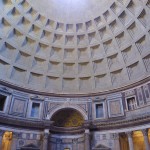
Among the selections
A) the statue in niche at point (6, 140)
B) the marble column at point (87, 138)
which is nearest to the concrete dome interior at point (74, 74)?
the marble column at point (87, 138)

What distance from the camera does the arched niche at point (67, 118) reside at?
2467 cm

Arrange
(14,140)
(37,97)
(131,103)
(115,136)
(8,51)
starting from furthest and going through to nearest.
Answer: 1. (37,97)
2. (8,51)
3. (131,103)
4. (115,136)
5. (14,140)

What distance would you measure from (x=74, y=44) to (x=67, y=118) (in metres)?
9.48

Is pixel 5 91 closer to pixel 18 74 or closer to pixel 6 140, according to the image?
pixel 18 74

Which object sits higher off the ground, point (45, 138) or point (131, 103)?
point (131, 103)

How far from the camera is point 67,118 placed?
25.3 metres

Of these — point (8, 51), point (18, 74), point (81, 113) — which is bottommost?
point (81, 113)

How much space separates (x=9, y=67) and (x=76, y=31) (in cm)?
944

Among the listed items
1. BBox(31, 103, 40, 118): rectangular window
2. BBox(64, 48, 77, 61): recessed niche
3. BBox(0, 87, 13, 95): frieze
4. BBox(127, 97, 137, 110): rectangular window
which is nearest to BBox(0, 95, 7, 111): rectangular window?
BBox(0, 87, 13, 95): frieze

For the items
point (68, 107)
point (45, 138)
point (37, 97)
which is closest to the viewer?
point (45, 138)

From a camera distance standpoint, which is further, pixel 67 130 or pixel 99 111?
pixel 67 130

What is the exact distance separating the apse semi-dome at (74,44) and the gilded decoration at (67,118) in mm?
2550

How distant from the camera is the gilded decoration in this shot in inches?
974

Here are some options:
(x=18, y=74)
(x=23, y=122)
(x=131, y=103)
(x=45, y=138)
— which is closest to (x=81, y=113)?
(x=45, y=138)
